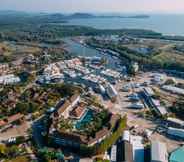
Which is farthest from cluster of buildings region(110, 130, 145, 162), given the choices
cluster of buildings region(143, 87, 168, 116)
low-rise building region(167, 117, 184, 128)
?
cluster of buildings region(143, 87, 168, 116)

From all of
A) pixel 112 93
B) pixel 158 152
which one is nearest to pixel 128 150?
pixel 158 152

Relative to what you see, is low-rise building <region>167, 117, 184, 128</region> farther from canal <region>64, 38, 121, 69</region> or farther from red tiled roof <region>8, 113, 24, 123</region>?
canal <region>64, 38, 121, 69</region>

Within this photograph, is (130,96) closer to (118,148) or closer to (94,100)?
(94,100)

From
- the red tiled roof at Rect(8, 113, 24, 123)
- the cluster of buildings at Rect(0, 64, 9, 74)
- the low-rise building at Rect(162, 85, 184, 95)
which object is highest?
the cluster of buildings at Rect(0, 64, 9, 74)

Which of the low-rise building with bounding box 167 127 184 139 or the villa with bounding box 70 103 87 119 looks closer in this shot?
the low-rise building with bounding box 167 127 184 139

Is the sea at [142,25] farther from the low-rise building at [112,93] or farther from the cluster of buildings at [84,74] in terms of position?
the low-rise building at [112,93]

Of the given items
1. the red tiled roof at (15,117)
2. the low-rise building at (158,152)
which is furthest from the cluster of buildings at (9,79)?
the low-rise building at (158,152)

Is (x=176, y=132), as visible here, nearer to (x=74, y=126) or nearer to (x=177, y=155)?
(x=177, y=155)

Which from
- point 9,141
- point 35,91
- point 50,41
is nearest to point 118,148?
point 9,141
